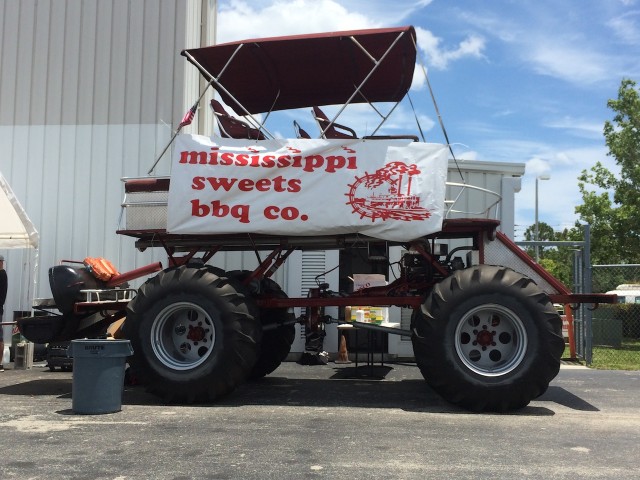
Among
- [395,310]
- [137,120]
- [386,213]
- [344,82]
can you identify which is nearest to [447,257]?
[386,213]

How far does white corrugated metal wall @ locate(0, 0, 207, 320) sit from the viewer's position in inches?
469

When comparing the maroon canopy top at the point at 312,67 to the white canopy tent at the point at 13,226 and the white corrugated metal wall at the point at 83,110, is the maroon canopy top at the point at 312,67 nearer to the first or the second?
the white corrugated metal wall at the point at 83,110

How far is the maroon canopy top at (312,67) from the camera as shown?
300 inches

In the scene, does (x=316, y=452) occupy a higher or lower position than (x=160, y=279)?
lower

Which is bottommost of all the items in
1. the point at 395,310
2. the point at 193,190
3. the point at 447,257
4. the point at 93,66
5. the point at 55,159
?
the point at 395,310

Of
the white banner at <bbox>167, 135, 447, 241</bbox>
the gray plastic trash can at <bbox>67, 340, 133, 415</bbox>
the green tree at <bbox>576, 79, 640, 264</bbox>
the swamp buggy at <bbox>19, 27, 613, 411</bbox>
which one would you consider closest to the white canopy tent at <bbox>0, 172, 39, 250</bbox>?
the swamp buggy at <bbox>19, 27, 613, 411</bbox>

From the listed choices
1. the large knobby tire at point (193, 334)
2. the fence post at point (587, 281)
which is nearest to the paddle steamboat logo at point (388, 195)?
the large knobby tire at point (193, 334)

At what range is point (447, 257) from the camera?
815 cm

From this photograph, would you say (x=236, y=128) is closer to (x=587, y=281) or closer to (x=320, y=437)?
(x=320, y=437)

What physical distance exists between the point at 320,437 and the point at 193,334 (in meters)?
2.53

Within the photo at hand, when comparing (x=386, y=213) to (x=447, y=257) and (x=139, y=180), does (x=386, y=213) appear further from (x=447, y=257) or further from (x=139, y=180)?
(x=139, y=180)

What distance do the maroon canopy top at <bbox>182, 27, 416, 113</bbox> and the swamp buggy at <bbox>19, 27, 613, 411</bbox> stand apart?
28 mm

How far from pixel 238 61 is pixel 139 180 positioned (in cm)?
188

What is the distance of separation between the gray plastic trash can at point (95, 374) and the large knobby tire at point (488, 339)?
10.2 feet
